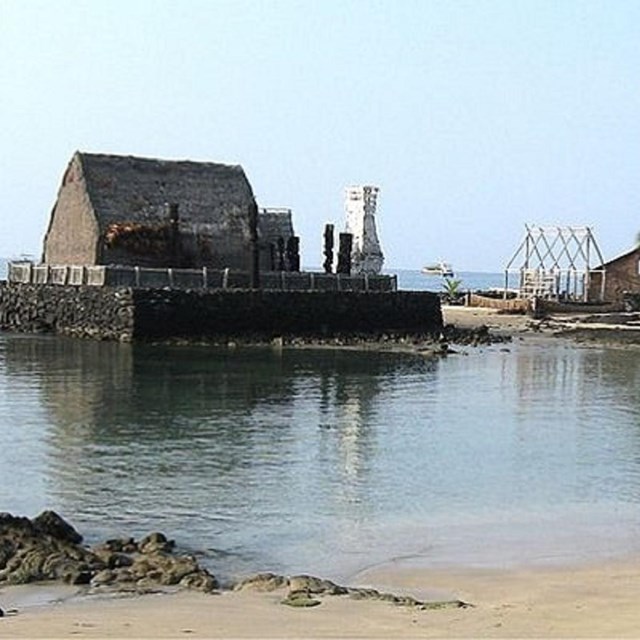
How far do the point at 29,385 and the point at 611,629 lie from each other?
76.6ft

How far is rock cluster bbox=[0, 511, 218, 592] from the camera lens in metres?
11.1

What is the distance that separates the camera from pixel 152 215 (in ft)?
169

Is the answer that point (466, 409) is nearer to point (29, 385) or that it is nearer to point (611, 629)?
point (29, 385)

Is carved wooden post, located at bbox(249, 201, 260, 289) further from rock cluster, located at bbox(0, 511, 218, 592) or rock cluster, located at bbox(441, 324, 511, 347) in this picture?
rock cluster, located at bbox(0, 511, 218, 592)

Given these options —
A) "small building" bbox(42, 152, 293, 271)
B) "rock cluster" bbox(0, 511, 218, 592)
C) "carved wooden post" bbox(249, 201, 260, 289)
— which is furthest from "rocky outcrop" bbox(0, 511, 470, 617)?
"small building" bbox(42, 152, 293, 271)

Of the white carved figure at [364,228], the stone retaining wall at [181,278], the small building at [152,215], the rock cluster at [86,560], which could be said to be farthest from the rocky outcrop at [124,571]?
the white carved figure at [364,228]

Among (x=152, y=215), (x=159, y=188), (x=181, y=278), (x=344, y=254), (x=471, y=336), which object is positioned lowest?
(x=471, y=336)

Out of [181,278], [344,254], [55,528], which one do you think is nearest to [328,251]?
[344,254]

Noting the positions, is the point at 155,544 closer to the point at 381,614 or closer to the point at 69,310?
the point at 381,614

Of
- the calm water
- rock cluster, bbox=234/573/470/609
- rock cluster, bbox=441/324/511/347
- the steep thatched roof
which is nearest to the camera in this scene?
rock cluster, bbox=234/573/470/609

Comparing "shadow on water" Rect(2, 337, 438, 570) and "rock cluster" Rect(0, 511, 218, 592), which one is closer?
"rock cluster" Rect(0, 511, 218, 592)

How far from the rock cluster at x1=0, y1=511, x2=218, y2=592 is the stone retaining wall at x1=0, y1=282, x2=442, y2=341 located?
31.2 meters

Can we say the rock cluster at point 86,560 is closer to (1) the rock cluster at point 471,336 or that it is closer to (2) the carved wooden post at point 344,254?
(1) the rock cluster at point 471,336

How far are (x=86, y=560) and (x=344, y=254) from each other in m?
44.5
